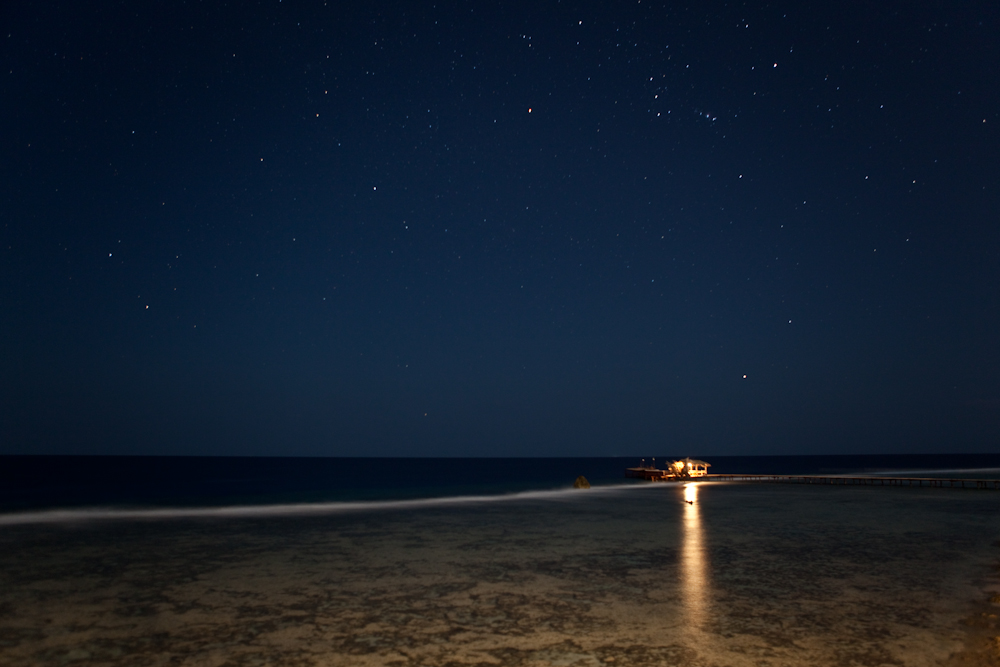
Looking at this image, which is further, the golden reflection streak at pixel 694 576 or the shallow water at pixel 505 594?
the golden reflection streak at pixel 694 576

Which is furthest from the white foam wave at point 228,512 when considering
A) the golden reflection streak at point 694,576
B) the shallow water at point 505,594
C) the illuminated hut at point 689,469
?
the illuminated hut at point 689,469

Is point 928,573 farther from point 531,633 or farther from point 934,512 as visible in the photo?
point 934,512

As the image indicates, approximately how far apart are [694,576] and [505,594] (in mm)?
4763

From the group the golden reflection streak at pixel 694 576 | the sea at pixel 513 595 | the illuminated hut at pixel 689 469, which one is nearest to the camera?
the sea at pixel 513 595

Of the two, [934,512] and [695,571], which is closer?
[695,571]

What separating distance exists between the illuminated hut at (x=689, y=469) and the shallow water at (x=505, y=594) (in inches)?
1635

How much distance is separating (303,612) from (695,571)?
9.17 m

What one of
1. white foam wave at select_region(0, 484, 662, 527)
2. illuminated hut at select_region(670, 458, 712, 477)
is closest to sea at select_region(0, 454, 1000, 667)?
white foam wave at select_region(0, 484, 662, 527)

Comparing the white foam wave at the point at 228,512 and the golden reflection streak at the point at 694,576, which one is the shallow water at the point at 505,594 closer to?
the golden reflection streak at the point at 694,576

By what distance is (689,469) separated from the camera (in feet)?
218

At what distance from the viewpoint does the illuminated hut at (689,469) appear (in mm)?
66188

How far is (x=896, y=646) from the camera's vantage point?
966cm

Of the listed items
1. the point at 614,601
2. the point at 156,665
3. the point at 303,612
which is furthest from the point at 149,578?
the point at 614,601

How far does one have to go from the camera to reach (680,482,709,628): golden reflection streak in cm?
1145
